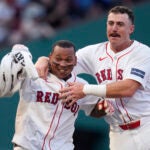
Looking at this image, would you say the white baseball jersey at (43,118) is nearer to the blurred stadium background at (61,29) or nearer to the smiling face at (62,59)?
the smiling face at (62,59)

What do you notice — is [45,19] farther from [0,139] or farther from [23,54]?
[23,54]

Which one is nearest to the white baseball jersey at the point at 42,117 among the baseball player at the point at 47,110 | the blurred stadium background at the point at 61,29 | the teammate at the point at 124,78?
the baseball player at the point at 47,110

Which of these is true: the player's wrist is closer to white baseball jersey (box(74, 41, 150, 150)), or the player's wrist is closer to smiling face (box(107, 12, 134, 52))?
white baseball jersey (box(74, 41, 150, 150))

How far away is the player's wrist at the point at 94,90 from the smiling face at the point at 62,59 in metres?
0.18

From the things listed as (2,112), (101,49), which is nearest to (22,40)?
(2,112)

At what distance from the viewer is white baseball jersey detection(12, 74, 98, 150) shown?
3912mm

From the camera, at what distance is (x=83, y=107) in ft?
14.0

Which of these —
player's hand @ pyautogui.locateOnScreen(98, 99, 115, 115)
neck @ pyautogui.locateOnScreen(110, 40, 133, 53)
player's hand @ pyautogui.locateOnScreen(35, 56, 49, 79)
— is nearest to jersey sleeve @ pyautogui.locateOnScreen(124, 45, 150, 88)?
neck @ pyautogui.locateOnScreen(110, 40, 133, 53)

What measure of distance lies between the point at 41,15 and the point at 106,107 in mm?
2677

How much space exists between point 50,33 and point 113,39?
2.03 m

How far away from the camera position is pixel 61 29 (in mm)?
6223

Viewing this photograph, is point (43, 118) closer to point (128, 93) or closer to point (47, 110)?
point (47, 110)

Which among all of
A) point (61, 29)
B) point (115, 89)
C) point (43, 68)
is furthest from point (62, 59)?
point (61, 29)

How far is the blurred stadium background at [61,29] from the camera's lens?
593 cm
